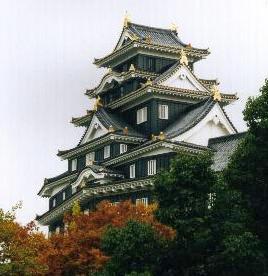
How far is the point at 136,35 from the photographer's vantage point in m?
81.5

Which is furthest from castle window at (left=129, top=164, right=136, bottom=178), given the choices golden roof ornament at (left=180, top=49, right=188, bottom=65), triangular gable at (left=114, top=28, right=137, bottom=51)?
triangular gable at (left=114, top=28, right=137, bottom=51)

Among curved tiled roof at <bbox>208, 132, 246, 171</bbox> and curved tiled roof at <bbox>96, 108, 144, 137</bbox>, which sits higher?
curved tiled roof at <bbox>96, 108, 144, 137</bbox>

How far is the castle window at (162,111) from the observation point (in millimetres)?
76375

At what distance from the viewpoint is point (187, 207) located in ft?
146

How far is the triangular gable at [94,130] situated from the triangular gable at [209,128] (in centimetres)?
920

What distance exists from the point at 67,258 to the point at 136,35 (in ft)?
105

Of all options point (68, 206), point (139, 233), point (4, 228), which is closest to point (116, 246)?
point (139, 233)

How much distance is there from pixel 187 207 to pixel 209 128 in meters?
30.0

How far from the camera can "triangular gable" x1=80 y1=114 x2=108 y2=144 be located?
78.2 meters

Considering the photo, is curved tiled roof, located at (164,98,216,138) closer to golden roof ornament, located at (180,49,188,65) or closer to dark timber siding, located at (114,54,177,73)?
golden roof ornament, located at (180,49,188,65)

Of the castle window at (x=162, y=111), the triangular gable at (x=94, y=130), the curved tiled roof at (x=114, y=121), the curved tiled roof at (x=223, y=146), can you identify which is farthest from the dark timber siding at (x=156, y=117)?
the curved tiled roof at (x=223, y=146)

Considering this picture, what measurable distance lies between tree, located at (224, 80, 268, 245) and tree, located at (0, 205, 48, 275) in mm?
13217

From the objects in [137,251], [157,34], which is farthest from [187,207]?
[157,34]

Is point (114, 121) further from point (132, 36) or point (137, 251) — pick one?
point (137, 251)
